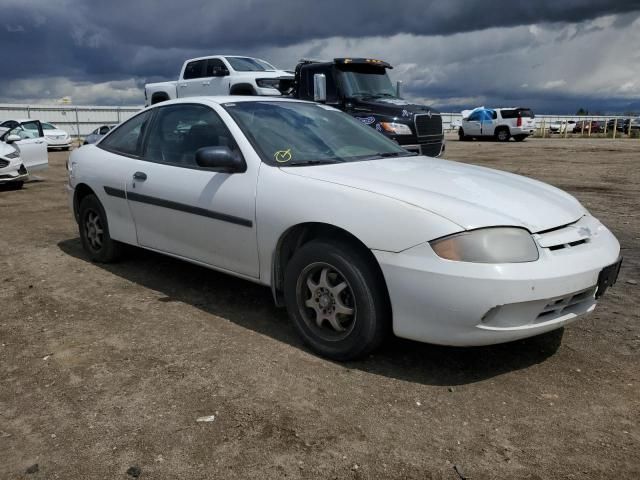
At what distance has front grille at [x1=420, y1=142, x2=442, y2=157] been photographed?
414 inches

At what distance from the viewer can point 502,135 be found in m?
29.5

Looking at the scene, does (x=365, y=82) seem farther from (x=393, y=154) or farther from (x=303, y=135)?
(x=303, y=135)

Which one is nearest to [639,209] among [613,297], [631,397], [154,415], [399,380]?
[613,297]

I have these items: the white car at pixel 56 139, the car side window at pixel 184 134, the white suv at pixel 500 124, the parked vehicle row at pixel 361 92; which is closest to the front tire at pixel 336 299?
the car side window at pixel 184 134

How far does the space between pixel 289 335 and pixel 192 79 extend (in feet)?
36.8

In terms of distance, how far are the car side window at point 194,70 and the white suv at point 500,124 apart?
63.7ft

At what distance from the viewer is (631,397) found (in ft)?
9.46

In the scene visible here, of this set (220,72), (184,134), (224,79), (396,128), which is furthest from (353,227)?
(220,72)

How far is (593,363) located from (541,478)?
4.02 ft

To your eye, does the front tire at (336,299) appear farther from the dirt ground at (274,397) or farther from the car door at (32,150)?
the car door at (32,150)

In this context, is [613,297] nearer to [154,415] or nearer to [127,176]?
[154,415]

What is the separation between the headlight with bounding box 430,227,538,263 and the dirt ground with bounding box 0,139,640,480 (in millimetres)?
713

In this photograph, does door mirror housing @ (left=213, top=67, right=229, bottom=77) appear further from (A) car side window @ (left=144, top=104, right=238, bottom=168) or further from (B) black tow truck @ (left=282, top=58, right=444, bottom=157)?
(A) car side window @ (left=144, top=104, right=238, bottom=168)

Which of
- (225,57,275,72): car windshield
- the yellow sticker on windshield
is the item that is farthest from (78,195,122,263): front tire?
(225,57,275,72): car windshield
